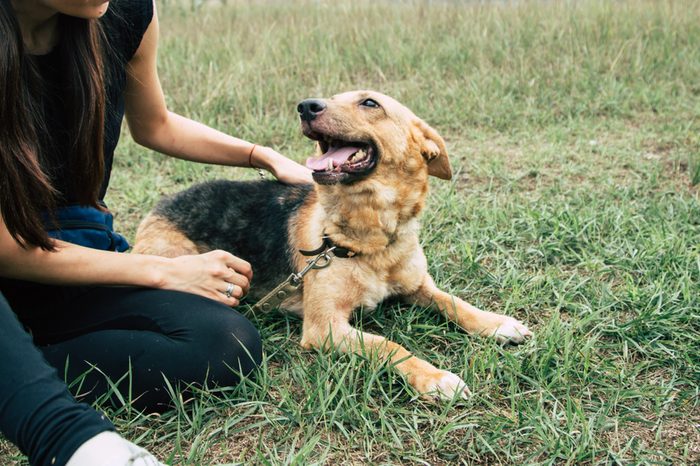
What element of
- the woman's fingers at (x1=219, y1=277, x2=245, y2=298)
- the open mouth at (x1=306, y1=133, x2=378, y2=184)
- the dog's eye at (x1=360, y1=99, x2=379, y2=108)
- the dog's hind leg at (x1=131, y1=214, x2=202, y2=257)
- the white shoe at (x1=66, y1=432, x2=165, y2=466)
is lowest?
the dog's hind leg at (x1=131, y1=214, x2=202, y2=257)

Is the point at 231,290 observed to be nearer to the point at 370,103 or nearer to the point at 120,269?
the point at 120,269

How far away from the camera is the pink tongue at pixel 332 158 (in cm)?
281

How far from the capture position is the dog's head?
2.81 metres

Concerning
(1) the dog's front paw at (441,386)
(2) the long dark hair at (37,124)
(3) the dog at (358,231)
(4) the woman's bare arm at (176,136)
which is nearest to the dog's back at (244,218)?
(3) the dog at (358,231)

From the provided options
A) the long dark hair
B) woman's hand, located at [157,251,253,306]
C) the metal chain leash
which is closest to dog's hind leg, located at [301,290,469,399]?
the metal chain leash

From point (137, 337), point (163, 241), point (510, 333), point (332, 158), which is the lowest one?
point (510, 333)

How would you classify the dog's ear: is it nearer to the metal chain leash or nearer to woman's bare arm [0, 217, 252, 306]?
the metal chain leash

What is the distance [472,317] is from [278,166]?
1199 millimetres

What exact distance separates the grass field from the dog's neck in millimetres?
379

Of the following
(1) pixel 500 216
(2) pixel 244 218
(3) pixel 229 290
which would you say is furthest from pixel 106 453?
(1) pixel 500 216

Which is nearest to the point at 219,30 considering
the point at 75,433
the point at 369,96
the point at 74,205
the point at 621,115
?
the point at 621,115

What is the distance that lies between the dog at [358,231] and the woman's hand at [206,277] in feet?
1.46

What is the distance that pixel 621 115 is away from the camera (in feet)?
19.8

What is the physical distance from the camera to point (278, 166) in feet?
10.7
